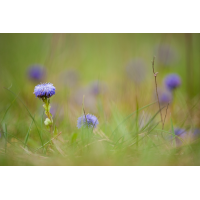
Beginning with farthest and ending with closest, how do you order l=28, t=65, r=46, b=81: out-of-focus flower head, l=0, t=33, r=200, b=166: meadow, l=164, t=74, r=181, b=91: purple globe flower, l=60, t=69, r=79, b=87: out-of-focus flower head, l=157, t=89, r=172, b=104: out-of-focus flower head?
l=60, t=69, r=79, b=87: out-of-focus flower head → l=28, t=65, r=46, b=81: out-of-focus flower head → l=157, t=89, r=172, b=104: out-of-focus flower head → l=164, t=74, r=181, b=91: purple globe flower → l=0, t=33, r=200, b=166: meadow

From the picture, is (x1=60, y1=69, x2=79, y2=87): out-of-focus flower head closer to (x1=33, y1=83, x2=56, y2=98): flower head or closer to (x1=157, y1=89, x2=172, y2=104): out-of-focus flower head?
(x1=157, y1=89, x2=172, y2=104): out-of-focus flower head

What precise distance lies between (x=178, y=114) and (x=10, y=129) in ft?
3.12

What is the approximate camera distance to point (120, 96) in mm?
1383

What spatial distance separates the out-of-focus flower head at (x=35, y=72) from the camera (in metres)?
1.85

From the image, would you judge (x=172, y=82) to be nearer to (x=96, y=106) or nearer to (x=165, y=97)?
(x=165, y=97)

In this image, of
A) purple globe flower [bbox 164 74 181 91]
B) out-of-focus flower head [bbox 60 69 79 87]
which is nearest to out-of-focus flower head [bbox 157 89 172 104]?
purple globe flower [bbox 164 74 181 91]

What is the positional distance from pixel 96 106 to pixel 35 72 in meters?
0.98

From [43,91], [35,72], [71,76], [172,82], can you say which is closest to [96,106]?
[43,91]

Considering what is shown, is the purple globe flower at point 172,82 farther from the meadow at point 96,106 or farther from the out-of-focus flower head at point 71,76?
the out-of-focus flower head at point 71,76

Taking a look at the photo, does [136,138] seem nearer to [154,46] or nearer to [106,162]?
[106,162]

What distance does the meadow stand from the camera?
67 cm

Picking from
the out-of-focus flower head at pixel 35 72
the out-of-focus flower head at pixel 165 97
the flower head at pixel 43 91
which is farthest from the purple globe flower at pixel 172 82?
the out-of-focus flower head at pixel 35 72

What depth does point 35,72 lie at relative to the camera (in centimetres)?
189

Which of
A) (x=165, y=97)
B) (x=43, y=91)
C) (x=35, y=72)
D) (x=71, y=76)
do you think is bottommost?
(x=43, y=91)
